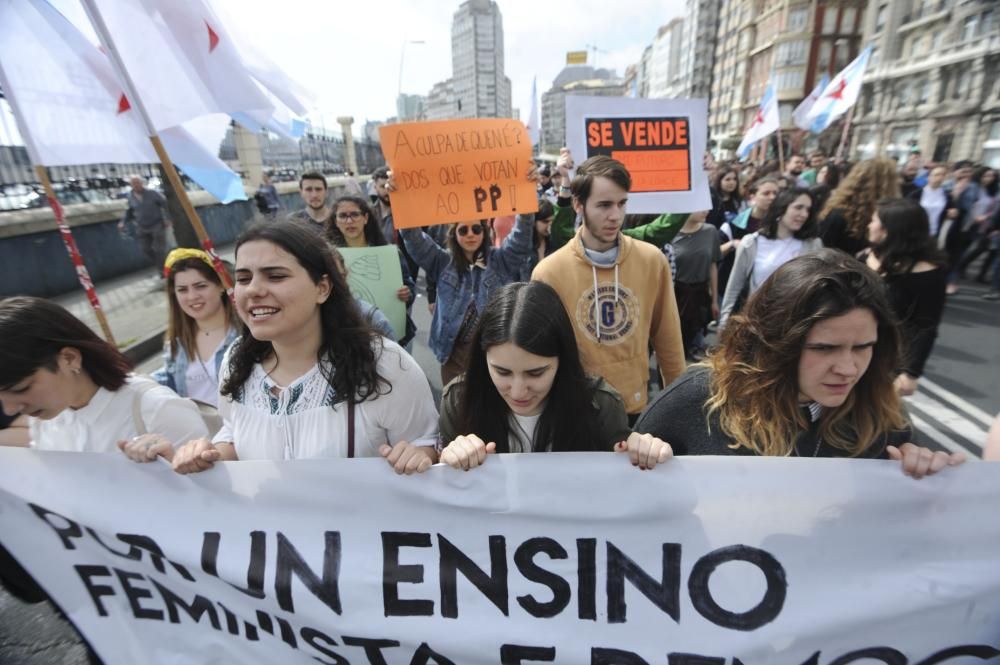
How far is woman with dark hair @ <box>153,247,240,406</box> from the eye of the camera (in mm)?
2391

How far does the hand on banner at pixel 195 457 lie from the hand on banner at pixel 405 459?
520 millimetres

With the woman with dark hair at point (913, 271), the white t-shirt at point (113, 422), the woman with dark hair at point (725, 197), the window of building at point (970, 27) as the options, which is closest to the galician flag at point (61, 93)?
the white t-shirt at point (113, 422)

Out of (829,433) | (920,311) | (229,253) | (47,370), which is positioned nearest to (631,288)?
(829,433)

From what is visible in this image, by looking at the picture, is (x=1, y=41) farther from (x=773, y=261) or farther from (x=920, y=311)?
(x=920, y=311)

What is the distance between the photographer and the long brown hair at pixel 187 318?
7.91 ft

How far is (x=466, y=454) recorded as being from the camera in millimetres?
1439

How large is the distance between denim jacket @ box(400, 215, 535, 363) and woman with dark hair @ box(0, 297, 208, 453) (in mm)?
1762

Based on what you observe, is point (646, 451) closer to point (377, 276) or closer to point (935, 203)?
point (377, 276)

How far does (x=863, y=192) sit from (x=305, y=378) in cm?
498

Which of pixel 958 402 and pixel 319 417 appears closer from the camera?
pixel 319 417

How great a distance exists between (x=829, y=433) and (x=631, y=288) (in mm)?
1079

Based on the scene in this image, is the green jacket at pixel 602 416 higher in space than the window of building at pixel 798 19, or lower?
Answer: lower

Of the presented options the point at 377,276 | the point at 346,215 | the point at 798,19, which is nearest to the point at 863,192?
the point at 377,276

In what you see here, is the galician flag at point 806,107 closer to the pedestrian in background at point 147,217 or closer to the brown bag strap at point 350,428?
the brown bag strap at point 350,428
